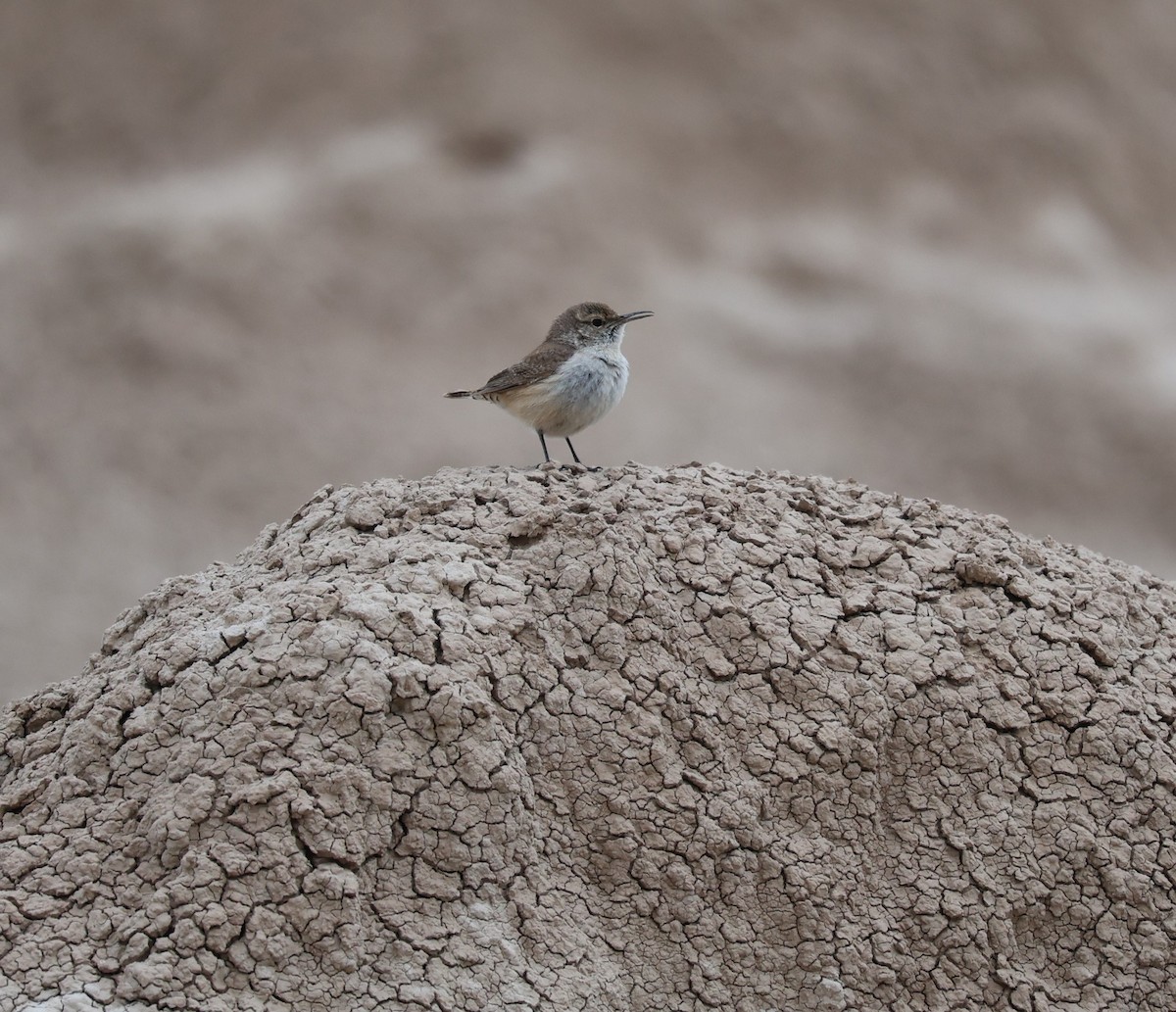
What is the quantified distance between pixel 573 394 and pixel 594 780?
5.59ft

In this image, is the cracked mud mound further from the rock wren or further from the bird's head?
the bird's head

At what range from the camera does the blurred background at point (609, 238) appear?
8773 millimetres

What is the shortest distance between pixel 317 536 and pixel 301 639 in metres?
0.61

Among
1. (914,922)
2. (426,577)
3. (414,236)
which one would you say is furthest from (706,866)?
(414,236)

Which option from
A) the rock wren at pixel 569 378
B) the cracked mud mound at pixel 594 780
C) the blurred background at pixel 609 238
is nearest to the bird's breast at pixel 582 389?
the rock wren at pixel 569 378

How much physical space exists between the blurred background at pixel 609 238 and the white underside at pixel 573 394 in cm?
411

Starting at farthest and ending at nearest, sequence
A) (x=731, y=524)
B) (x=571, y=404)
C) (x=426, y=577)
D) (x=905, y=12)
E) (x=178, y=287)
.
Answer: (x=905, y=12)
(x=178, y=287)
(x=571, y=404)
(x=731, y=524)
(x=426, y=577)

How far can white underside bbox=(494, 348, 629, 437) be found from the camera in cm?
454

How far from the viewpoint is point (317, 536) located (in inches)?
145

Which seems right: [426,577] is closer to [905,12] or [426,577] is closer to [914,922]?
[914,922]

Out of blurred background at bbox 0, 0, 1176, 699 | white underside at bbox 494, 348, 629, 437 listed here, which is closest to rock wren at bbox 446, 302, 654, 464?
white underside at bbox 494, 348, 629, 437

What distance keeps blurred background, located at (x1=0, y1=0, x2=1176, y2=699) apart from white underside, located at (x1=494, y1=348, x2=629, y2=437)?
411 centimetres

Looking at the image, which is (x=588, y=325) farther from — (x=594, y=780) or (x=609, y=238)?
(x=609, y=238)

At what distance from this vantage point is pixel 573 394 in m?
4.54
